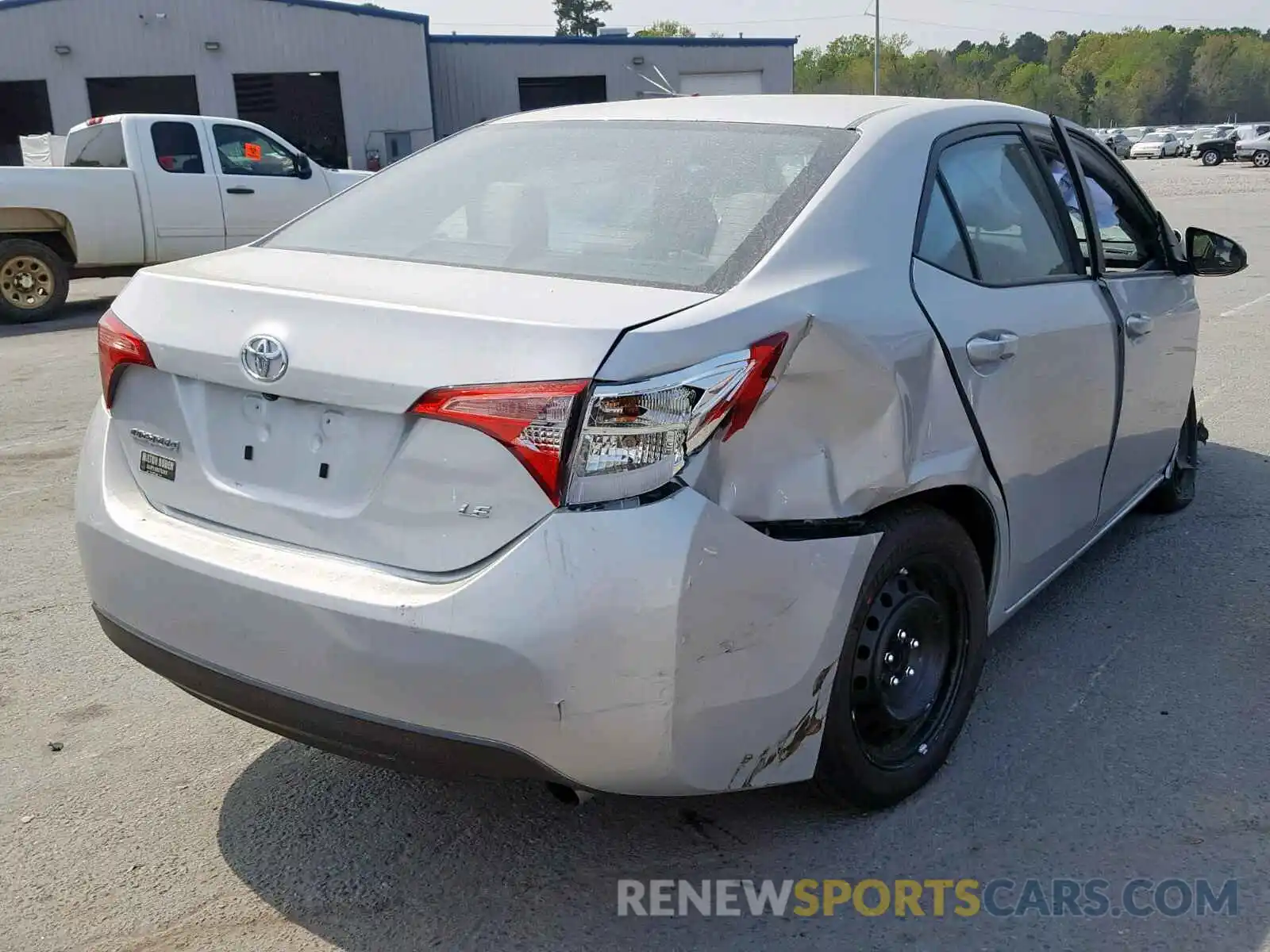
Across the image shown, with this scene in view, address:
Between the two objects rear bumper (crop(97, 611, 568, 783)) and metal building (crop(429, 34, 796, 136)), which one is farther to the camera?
metal building (crop(429, 34, 796, 136))

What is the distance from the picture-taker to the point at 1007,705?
11.9 feet

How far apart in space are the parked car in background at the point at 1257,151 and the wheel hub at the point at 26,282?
53.0 m

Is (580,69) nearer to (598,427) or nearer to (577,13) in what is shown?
(598,427)

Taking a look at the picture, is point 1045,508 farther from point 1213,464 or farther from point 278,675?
point 1213,464

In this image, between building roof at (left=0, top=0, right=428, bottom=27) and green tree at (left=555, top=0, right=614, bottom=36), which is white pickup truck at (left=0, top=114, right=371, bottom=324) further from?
green tree at (left=555, top=0, right=614, bottom=36)

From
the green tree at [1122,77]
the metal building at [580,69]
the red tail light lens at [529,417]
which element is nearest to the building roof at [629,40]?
the metal building at [580,69]

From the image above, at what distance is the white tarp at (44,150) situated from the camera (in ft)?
47.4

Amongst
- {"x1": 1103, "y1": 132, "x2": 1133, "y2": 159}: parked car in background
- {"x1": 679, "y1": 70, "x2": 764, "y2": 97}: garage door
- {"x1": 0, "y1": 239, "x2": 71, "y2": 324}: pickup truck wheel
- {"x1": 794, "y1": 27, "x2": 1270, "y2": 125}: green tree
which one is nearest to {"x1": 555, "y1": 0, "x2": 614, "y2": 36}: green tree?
{"x1": 794, "y1": 27, "x2": 1270, "y2": 125}: green tree

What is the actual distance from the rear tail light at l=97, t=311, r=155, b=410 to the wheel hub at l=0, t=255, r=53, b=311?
10.4 m

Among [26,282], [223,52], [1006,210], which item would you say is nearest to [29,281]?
[26,282]

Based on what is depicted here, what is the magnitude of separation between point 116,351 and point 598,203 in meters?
1.19

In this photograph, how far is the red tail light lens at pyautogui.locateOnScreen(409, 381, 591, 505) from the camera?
89.3 inches

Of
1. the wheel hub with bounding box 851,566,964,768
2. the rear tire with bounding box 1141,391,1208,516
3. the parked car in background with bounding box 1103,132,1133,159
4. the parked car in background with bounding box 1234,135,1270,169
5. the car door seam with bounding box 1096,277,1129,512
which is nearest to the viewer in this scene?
the wheel hub with bounding box 851,566,964,768

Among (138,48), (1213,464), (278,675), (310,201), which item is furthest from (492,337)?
(138,48)
